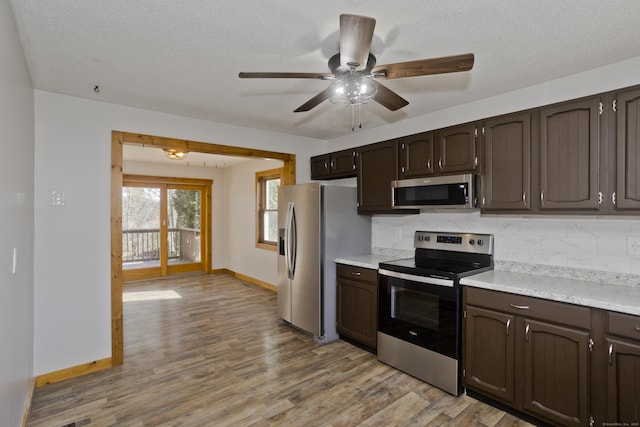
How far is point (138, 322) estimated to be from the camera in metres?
4.21

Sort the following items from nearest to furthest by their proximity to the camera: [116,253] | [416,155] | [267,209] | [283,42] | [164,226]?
[283,42]
[116,253]
[416,155]
[267,209]
[164,226]

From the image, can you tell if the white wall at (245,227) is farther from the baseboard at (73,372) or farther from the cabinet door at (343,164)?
the baseboard at (73,372)

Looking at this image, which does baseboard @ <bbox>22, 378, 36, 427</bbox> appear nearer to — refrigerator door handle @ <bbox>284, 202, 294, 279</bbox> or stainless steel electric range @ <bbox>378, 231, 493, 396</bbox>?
refrigerator door handle @ <bbox>284, 202, 294, 279</bbox>

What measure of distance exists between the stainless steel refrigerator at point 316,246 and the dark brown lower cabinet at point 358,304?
0.35ft

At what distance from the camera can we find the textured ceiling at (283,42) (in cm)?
170

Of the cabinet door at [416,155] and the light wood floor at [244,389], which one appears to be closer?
the light wood floor at [244,389]

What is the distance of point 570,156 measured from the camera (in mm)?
2273

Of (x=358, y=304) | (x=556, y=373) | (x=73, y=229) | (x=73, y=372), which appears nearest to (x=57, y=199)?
(x=73, y=229)

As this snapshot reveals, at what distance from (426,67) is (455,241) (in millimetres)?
1914

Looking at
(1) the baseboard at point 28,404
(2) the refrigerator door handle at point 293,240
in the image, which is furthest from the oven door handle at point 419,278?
(1) the baseboard at point 28,404

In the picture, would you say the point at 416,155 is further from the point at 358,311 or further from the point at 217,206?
the point at 217,206


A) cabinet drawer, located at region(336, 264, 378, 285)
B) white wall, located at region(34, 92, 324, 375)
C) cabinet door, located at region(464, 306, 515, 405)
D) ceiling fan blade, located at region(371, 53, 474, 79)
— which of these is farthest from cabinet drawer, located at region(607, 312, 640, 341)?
white wall, located at region(34, 92, 324, 375)

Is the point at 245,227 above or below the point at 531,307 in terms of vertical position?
above

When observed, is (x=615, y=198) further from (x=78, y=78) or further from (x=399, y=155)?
(x=78, y=78)
